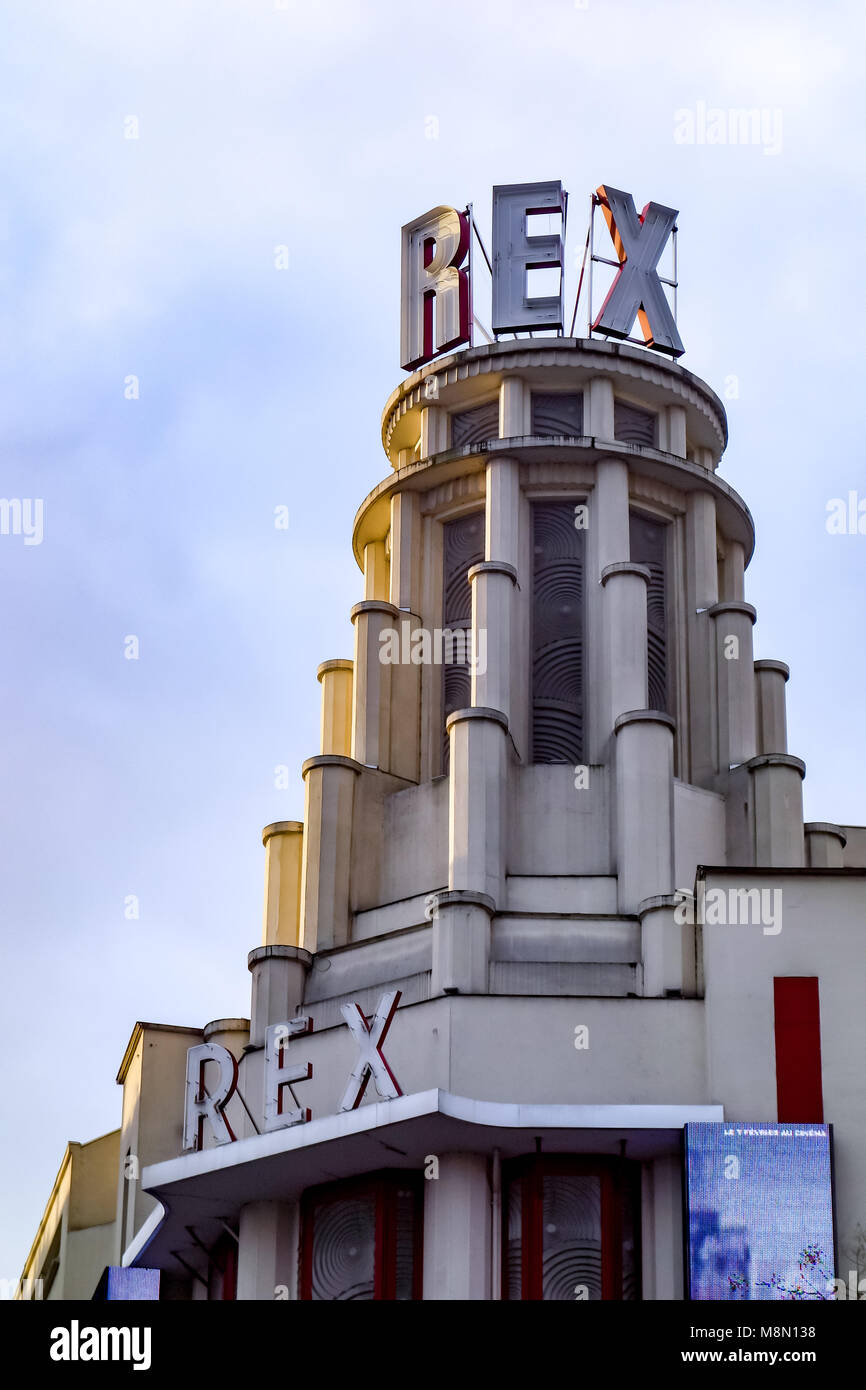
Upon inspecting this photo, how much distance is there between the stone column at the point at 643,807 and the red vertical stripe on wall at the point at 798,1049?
481 cm

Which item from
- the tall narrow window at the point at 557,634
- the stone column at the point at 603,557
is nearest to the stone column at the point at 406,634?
the tall narrow window at the point at 557,634

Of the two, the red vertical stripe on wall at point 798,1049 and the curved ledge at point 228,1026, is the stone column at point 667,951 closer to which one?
the red vertical stripe on wall at point 798,1049

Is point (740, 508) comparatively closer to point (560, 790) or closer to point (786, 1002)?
point (560, 790)

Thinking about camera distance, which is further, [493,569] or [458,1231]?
[493,569]

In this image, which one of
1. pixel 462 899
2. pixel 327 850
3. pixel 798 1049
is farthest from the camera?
pixel 327 850

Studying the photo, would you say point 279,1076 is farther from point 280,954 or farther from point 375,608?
point 375,608

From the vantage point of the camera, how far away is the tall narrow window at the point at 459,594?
55.7 m

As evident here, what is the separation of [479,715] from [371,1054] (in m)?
8.72

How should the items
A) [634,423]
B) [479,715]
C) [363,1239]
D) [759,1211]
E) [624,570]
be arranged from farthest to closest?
[634,423] → [624,570] → [479,715] → [363,1239] → [759,1211]

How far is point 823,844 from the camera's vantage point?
54.1 m

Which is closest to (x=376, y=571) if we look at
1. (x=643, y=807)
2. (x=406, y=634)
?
(x=406, y=634)

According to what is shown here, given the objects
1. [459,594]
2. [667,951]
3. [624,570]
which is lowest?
[667,951]

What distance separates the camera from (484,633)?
176ft
